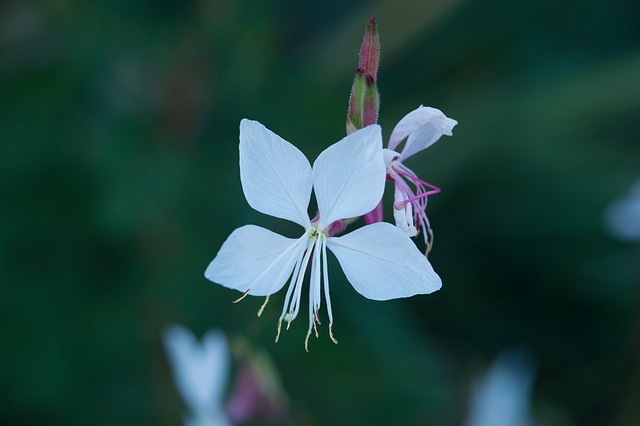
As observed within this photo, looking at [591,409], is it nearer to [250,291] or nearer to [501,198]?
[501,198]

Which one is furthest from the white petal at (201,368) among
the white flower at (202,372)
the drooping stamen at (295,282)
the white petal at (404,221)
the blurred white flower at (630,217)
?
the blurred white flower at (630,217)

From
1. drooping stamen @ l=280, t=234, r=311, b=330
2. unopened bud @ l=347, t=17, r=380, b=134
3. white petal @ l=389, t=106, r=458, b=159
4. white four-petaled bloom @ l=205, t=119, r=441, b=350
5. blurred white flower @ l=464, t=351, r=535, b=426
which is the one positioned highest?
unopened bud @ l=347, t=17, r=380, b=134

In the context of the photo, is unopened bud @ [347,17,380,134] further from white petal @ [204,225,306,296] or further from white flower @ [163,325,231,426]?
white flower @ [163,325,231,426]

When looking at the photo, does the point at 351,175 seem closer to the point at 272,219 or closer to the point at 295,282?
the point at 295,282

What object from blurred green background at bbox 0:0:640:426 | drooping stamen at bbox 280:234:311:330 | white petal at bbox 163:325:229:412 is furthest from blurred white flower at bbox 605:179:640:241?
drooping stamen at bbox 280:234:311:330

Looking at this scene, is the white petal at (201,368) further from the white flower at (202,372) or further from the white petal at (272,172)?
the white petal at (272,172)

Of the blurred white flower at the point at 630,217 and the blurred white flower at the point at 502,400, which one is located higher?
the blurred white flower at the point at 630,217

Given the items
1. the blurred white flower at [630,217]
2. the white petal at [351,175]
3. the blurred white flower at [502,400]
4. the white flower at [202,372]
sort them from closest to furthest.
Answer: the white petal at [351,175] < the white flower at [202,372] < the blurred white flower at [502,400] < the blurred white flower at [630,217]

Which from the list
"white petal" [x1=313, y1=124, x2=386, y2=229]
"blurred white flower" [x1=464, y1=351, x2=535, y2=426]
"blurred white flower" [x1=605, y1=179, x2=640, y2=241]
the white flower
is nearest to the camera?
"white petal" [x1=313, y1=124, x2=386, y2=229]
